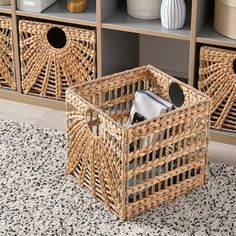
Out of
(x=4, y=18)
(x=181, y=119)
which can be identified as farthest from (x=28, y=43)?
(x=181, y=119)

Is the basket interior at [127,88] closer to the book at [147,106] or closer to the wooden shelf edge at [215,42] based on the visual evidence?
the book at [147,106]

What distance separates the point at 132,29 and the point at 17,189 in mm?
704

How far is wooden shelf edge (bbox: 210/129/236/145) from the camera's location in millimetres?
2387

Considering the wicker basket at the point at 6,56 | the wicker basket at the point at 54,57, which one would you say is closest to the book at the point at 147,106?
the wicker basket at the point at 54,57

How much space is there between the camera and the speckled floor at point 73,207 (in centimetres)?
197

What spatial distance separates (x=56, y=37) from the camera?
8.71 ft

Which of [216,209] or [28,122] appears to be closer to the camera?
[216,209]

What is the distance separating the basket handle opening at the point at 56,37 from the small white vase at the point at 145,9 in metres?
0.31

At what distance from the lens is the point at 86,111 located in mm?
2025

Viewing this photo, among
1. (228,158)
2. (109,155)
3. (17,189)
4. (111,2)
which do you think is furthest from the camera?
(111,2)

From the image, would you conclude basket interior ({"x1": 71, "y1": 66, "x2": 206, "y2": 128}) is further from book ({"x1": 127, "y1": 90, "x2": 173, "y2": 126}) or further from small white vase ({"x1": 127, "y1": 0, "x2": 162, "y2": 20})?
small white vase ({"x1": 127, "y1": 0, "x2": 162, "y2": 20})

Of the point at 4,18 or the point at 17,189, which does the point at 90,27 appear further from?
the point at 17,189

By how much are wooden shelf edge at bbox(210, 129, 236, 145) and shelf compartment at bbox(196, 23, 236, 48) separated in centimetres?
32

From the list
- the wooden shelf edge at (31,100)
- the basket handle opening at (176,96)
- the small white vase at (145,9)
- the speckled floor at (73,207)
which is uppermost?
the small white vase at (145,9)
